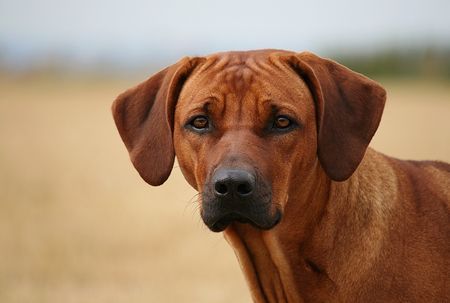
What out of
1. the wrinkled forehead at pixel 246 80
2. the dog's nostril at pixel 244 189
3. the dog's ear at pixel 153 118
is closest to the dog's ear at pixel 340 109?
the wrinkled forehead at pixel 246 80

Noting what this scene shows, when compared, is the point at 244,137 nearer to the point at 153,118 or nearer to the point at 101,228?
the point at 153,118

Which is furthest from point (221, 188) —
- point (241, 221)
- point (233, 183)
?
point (241, 221)

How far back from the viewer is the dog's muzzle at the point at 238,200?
482cm

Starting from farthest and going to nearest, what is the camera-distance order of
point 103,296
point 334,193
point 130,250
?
point 130,250, point 103,296, point 334,193

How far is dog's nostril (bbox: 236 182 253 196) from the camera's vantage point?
4.82m

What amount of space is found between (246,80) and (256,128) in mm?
323

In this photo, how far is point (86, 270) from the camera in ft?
34.1

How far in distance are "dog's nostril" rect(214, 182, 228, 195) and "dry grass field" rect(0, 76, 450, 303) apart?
1.02 metres

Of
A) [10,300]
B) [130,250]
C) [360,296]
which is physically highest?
[360,296]

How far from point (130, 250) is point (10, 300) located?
3187 mm

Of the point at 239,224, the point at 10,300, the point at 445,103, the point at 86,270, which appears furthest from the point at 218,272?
the point at 445,103

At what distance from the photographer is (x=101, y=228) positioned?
12969mm

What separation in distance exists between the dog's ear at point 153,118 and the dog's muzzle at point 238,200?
614 mm

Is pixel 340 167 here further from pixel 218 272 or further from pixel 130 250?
pixel 130 250
